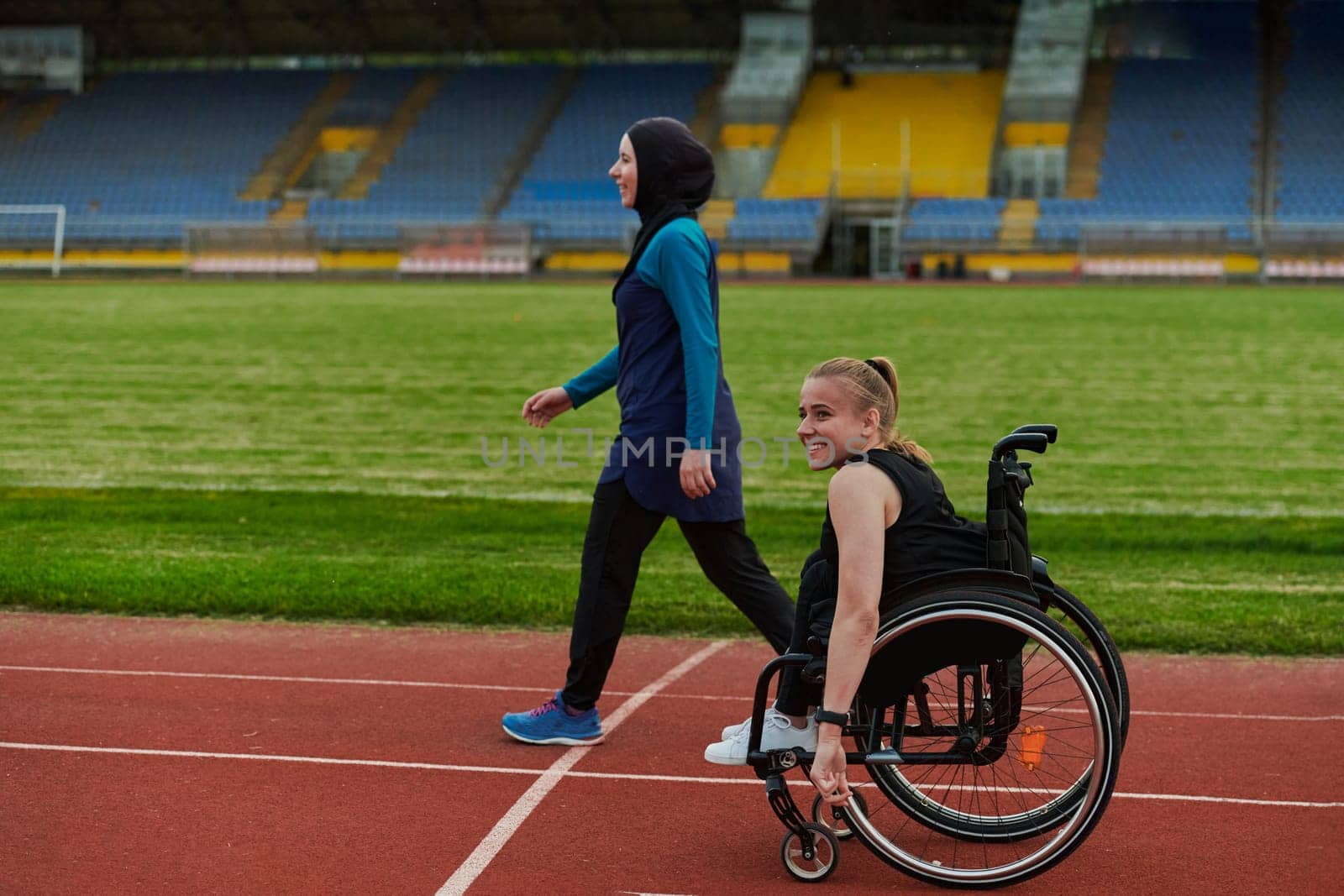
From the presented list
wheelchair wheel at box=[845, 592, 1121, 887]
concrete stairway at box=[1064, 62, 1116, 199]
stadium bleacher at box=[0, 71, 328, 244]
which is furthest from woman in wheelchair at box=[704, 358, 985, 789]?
stadium bleacher at box=[0, 71, 328, 244]

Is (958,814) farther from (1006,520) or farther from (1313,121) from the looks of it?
(1313,121)

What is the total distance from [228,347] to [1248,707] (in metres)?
17.7

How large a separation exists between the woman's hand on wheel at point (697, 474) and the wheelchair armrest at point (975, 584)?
971 mm

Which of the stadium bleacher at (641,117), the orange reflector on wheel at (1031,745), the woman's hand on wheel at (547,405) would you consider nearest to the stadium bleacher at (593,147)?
the stadium bleacher at (641,117)

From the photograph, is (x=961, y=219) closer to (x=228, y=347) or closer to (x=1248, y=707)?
(x=228, y=347)

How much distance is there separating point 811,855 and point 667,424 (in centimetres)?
149

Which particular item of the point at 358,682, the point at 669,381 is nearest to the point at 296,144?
the point at 358,682

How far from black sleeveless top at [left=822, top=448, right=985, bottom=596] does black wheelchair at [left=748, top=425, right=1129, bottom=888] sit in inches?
2.3

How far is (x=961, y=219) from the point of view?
143 feet

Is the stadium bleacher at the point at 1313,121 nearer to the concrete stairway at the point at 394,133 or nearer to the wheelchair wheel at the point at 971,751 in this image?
the concrete stairway at the point at 394,133

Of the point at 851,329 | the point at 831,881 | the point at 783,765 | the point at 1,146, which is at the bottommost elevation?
the point at 831,881

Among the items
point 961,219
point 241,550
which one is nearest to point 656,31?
point 961,219

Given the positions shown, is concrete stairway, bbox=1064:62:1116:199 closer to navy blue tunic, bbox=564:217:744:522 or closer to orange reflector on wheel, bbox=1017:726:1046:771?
Answer: navy blue tunic, bbox=564:217:744:522

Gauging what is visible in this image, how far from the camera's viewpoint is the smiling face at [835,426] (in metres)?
4.02
